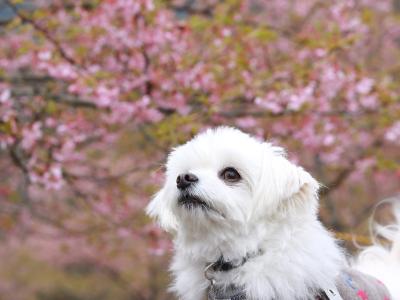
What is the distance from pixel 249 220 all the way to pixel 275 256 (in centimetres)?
21

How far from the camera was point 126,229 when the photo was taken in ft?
20.7

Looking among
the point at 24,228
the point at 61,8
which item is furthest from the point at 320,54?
the point at 24,228

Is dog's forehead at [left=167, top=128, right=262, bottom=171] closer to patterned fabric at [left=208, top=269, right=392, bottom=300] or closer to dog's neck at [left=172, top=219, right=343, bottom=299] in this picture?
dog's neck at [left=172, top=219, right=343, bottom=299]

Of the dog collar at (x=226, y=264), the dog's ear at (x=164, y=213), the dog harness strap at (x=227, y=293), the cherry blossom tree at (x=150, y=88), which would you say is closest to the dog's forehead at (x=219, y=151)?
the dog's ear at (x=164, y=213)

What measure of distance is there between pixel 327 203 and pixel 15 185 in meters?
4.45

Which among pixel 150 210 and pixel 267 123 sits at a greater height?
pixel 267 123

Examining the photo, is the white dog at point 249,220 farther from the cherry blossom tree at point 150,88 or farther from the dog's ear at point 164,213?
the cherry blossom tree at point 150,88

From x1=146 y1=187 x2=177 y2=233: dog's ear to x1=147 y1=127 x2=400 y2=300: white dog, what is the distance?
0.02 m

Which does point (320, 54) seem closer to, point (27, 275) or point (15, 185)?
point (15, 185)

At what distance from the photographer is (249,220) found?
92.9 inches

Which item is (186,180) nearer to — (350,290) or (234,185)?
(234,185)

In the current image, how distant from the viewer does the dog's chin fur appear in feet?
7.63

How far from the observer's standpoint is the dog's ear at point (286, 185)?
2.32 m

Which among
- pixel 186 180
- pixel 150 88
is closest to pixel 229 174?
pixel 186 180
